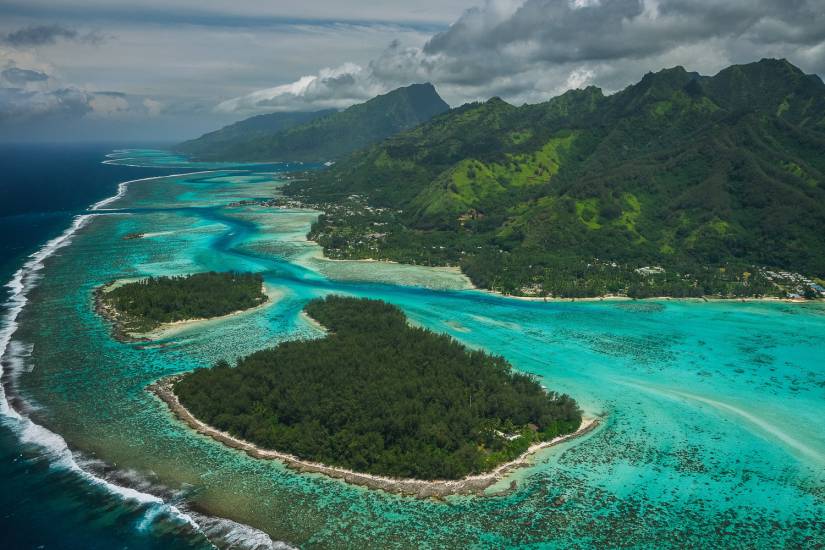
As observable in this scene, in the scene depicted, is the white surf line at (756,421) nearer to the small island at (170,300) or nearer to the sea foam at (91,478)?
the sea foam at (91,478)

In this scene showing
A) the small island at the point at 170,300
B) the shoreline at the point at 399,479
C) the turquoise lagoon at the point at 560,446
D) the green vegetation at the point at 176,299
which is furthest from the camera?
the green vegetation at the point at 176,299

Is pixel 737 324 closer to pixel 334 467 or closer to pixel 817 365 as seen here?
pixel 817 365

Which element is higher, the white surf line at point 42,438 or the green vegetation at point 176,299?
the green vegetation at point 176,299

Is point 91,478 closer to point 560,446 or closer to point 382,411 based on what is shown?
point 382,411

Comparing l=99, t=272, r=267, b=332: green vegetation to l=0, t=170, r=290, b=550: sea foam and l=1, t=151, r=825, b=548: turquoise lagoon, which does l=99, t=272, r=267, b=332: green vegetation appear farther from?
l=0, t=170, r=290, b=550: sea foam

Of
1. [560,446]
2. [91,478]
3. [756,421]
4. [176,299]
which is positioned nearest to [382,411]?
[560,446]

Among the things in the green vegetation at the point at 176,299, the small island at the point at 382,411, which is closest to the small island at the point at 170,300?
the green vegetation at the point at 176,299
